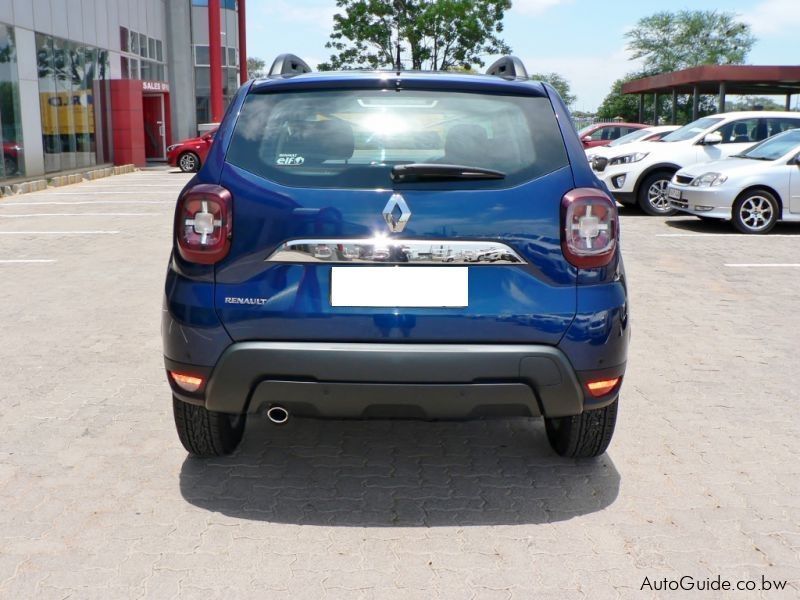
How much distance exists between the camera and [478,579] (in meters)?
2.91

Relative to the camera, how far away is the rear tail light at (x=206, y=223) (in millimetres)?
3271

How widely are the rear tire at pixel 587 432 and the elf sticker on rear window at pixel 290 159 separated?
5.01 feet

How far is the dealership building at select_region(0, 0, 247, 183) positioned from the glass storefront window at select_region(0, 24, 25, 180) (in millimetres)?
22

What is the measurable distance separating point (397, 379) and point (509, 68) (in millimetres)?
1861

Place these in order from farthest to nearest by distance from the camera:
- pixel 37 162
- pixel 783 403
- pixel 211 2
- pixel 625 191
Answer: pixel 211 2 → pixel 37 162 → pixel 625 191 → pixel 783 403

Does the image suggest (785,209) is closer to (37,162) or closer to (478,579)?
(478,579)

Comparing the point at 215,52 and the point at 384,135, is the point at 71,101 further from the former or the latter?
the point at 384,135

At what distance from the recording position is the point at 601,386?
3381 millimetres

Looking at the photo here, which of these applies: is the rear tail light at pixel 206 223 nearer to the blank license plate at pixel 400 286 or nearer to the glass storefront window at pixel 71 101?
the blank license plate at pixel 400 286

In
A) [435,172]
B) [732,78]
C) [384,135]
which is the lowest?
[435,172]

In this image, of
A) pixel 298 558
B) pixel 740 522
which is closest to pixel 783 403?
pixel 740 522

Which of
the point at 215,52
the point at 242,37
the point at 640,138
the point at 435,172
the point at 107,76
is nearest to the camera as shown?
the point at 435,172

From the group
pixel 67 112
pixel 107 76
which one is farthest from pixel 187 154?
pixel 67 112

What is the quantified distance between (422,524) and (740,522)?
3.85ft
